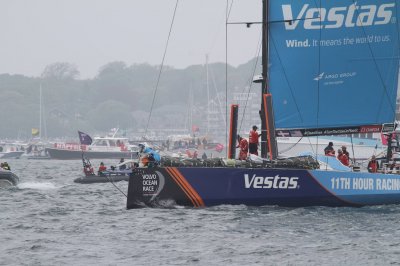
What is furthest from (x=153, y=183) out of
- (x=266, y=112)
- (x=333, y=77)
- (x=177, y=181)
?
(x=333, y=77)

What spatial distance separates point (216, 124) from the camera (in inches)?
7579

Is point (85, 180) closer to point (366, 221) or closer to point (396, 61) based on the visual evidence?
point (396, 61)

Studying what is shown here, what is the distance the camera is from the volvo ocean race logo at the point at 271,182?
23.0 metres

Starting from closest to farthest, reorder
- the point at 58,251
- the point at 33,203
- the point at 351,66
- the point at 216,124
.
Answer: the point at 58,251 < the point at 351,66 < the point at 33,203 < the point at 216,124

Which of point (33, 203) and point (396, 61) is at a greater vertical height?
point (396, 61)

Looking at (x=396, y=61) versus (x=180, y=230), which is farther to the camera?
(x=396, y=61)

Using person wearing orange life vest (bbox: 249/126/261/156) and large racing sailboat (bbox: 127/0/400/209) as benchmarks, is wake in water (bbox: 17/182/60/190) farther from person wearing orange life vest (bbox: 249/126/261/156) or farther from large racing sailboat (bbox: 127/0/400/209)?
large racing sailboat (bbox: 127/0/400/209)

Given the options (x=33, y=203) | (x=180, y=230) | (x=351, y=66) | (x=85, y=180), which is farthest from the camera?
(x=85, y=180)

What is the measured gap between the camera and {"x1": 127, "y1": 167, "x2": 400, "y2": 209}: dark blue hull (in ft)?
75.0

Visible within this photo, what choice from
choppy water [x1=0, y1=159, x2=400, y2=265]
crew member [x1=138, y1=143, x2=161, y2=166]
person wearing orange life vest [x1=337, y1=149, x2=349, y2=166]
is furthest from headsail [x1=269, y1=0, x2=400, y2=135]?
crew member [x1=138, y1=143, x2=161, y2=166]

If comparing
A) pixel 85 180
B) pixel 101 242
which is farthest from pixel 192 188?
pixel 85 180

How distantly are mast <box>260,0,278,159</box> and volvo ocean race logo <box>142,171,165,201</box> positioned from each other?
3.07 m

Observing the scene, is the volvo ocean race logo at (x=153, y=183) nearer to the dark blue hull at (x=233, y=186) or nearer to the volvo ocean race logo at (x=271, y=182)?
the dark blue hull at (x=233, y=186)

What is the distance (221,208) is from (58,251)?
6.51m
